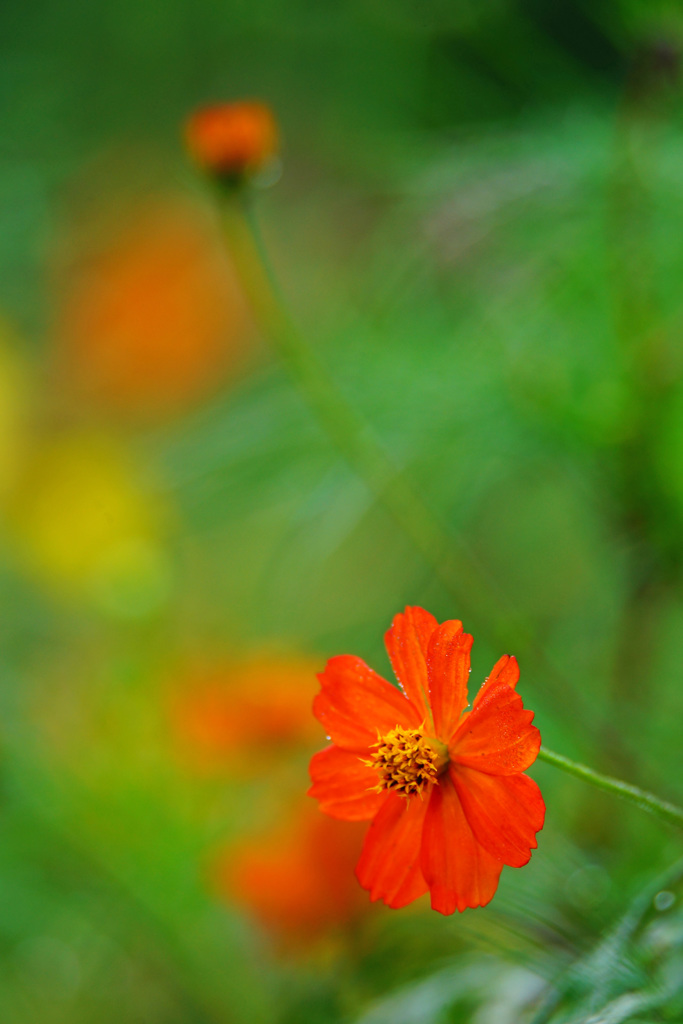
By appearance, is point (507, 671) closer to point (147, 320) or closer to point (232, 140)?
point (232, 140)

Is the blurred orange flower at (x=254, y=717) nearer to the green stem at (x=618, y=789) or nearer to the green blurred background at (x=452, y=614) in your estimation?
the green blurred background at (x=452, y=614)

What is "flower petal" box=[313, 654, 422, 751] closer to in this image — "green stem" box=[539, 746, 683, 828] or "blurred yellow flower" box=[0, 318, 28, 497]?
"green stem" box=[539, 746, 683, 828]

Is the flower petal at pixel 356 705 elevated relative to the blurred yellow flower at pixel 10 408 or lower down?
lower down

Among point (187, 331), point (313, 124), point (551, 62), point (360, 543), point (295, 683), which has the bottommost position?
point (295, 683)

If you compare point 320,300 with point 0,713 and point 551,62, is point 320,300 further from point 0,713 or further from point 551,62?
point 0,713

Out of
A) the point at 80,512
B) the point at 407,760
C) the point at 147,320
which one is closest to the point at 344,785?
the point at 407,760

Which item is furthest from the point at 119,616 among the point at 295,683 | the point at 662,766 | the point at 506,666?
the point at 506,666

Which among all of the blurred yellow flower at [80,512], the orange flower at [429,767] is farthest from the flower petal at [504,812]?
the blurred yellow flower at [80,512]
